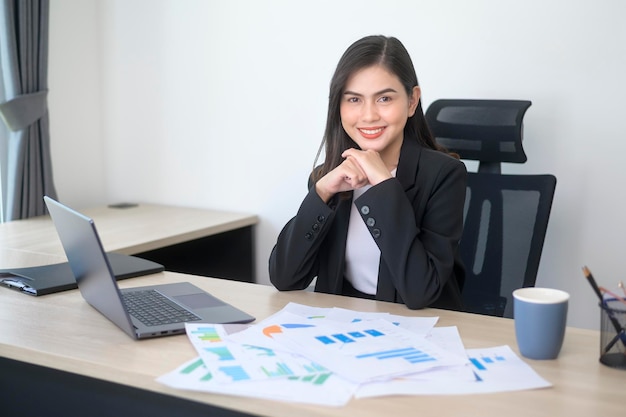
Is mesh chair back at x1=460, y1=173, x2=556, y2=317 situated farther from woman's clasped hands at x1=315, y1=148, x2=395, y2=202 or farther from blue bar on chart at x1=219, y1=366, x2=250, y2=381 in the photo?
blue bar on chart at x1=219, y1=366, x2=250, y2=381

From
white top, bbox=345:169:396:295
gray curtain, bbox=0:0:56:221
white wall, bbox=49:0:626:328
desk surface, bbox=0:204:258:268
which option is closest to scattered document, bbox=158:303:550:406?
white top, bbox=345:169:396:295

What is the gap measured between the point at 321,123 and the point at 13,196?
117 centimetres

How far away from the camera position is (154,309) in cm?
155

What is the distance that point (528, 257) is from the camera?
7.08 feet

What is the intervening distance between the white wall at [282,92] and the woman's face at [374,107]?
85cm

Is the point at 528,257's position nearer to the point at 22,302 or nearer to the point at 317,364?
the point at 317,364

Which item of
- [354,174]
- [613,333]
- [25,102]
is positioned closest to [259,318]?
[354,174]

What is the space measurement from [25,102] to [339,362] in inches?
82.0

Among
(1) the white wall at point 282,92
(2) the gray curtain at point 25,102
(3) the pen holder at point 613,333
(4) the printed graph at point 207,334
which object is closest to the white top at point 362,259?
(4) the printed graph at point 207,334

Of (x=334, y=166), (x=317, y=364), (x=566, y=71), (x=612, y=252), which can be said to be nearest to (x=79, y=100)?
(x=334, y=166)

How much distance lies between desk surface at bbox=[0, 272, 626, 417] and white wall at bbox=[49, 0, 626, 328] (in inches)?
41.2

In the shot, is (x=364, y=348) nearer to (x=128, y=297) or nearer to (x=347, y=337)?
(x=347, y=337)

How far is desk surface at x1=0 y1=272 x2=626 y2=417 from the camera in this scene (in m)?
1.10

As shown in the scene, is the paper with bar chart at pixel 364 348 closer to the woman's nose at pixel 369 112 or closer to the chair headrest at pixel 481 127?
the woman's nose at pixel 369 112
